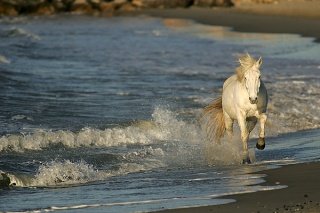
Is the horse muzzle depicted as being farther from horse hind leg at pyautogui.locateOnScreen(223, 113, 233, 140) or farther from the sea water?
horse hind leg at pyautogui.locateOnScreen(223, 113, 233, 140)

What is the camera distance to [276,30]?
35.0m

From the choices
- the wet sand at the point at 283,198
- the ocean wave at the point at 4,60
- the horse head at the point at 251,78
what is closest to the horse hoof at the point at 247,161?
the horse head at the point at 251,78

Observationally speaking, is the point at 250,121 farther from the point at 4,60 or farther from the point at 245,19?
the point at 245,19

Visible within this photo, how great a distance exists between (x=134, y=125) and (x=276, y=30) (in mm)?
22042

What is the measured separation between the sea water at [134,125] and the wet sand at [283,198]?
0.21 metres

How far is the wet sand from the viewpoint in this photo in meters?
7.23

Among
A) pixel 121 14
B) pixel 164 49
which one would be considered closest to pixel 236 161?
pixel 164 49

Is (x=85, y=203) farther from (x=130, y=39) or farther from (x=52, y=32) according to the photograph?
(x=52, y=32)

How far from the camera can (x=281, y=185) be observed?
8.47 m

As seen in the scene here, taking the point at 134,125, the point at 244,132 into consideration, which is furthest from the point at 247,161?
the point at 134,125

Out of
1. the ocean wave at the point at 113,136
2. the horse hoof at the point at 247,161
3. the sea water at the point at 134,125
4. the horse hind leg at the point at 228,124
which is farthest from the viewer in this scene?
the ocean wave at the point at 113,136

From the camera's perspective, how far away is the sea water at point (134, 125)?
8836 millimetres

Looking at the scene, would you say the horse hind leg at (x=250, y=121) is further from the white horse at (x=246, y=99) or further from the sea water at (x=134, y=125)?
the sea water at (x=134, y=125)

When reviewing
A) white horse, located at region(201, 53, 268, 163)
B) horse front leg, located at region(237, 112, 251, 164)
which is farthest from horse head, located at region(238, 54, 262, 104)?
horse front leg, located at region(237, 112, 251, 164)
